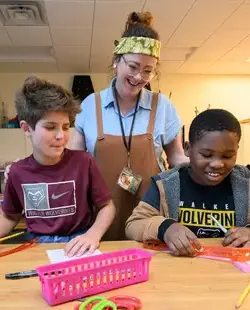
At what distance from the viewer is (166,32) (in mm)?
3600

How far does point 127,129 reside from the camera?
1.52 m

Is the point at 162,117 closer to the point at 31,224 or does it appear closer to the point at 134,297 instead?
the point at 31,224

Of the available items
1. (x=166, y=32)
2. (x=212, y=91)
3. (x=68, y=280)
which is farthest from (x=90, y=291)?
(x=212, y=91)

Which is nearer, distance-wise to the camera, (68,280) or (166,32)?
(68,280)

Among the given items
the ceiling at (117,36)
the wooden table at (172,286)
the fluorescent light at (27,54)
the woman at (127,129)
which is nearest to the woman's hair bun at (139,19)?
the woman at (127,129)

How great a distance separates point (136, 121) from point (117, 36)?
7.88 ft

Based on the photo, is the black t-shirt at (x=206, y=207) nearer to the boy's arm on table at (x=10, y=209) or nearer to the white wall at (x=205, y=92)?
the boy's arm on table at (x=10, y=209)

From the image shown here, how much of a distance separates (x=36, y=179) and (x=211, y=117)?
0.62m

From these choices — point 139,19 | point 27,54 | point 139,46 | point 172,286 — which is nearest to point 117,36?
point 27,54

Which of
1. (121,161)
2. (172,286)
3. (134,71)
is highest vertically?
(134,71)

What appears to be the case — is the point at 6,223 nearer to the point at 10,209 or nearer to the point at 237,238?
the point at 10,209

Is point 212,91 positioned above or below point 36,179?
above

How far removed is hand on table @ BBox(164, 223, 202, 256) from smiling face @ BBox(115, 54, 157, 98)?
0.68 metres

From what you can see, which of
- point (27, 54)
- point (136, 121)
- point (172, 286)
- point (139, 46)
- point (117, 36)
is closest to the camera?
point (172, 286)
